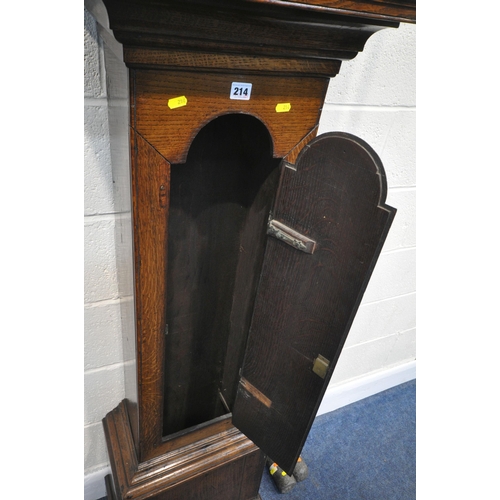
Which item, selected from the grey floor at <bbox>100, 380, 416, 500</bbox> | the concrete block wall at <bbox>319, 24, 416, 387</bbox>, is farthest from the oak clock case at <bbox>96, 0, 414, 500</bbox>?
the grey floor at <bbox>100, 380, 416, 500</bbox>

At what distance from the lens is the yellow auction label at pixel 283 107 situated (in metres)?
0.65

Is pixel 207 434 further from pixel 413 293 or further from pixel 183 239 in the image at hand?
pixel 413 293

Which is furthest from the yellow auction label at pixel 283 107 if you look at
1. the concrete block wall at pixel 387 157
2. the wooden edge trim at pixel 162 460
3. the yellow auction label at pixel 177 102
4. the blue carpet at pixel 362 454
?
the blue carpet at pixel 362 454

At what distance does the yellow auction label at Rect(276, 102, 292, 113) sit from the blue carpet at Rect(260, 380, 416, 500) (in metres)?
1.26

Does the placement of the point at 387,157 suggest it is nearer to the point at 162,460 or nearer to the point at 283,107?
the point at 283,107

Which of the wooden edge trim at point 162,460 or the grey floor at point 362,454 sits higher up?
the wooden edge trim at point 162,460

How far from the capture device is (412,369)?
1881mm

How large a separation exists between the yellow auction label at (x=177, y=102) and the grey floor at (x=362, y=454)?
130 centimetres

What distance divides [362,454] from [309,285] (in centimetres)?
117

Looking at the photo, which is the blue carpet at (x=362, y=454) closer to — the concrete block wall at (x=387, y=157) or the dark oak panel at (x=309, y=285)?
the concrete block wall at (x=387, y=157)

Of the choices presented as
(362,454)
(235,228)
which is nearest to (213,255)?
(235,228)

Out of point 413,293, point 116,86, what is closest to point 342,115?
point 116,86

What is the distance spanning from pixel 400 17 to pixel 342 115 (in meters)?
0.43

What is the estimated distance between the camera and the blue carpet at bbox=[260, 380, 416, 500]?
1404mm
